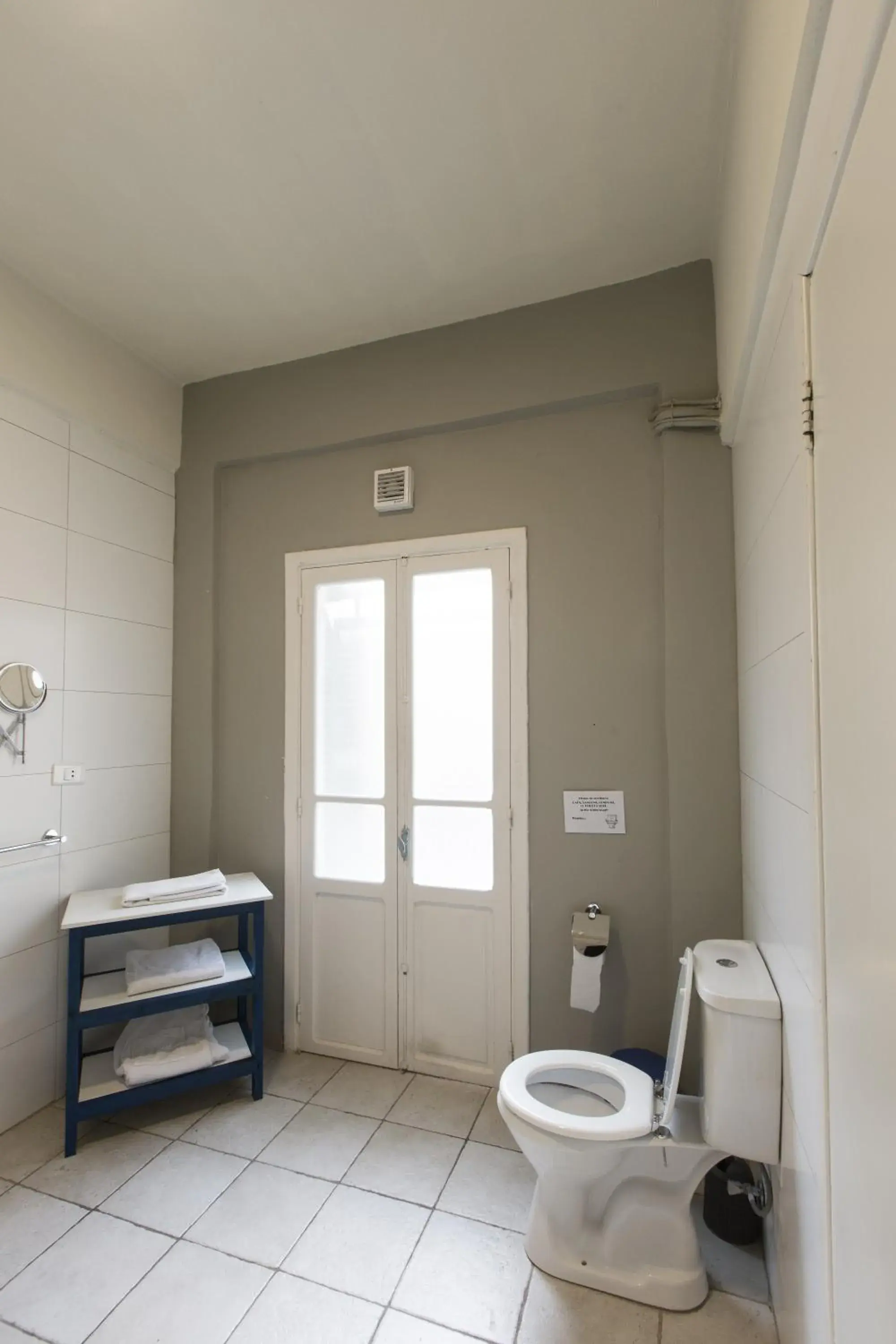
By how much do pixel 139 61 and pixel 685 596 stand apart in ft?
6.46

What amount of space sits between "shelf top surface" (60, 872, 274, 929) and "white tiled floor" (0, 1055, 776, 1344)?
0.69 meters

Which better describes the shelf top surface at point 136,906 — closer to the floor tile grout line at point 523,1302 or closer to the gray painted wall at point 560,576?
the gray painted wall at point 560,576

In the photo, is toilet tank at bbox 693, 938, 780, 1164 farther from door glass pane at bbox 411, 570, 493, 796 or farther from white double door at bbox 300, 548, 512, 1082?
door glass pane at bbox 411, 570, 493, 796

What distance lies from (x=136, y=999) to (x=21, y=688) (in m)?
1.10

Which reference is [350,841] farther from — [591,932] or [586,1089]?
[586,1089]

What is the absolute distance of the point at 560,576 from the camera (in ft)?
7.63

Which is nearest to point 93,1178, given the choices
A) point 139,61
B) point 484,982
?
point 484,982

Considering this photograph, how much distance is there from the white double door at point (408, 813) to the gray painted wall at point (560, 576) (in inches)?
5.4

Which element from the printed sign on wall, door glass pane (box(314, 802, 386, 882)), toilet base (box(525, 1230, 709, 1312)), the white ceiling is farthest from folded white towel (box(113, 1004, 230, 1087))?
the white ceiling

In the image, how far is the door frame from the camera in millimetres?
2312

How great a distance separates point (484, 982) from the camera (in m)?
2.37

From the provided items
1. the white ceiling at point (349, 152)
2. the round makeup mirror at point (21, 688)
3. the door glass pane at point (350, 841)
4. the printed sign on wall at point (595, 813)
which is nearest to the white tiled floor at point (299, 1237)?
the door glass pane at point (350, 841)

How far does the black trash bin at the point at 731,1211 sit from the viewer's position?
5.48 feet

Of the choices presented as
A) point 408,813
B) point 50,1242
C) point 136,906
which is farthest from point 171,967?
point 408,813
